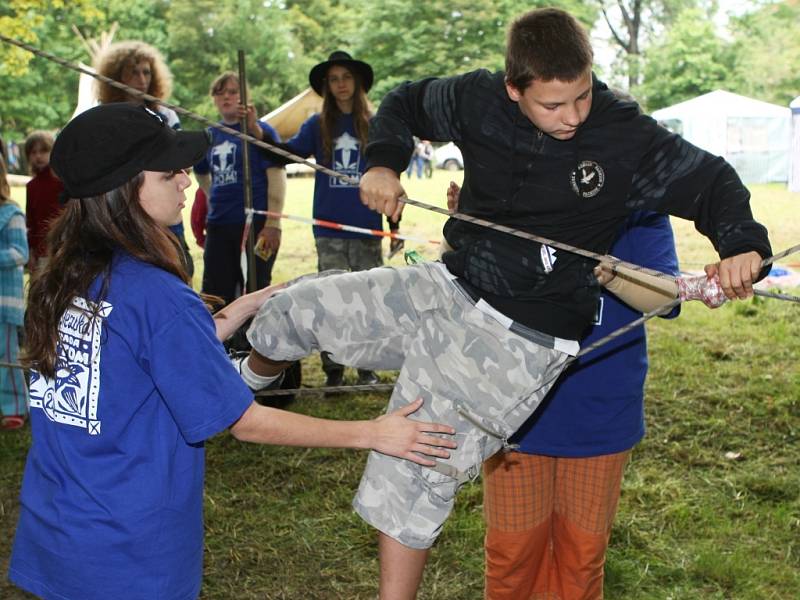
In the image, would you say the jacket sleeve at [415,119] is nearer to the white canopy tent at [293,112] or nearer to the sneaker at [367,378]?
the sneaker at [367,378]

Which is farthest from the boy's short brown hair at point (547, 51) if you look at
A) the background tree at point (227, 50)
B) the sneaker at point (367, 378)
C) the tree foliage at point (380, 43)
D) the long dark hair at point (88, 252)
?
the background tree at point (227, 50)

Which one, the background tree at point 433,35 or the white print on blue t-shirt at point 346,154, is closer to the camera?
the white print on blue t-shirt at point 346,154

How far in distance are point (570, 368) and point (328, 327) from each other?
0.73 m

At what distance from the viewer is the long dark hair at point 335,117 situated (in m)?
5.32

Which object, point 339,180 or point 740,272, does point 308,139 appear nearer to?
point 339,180

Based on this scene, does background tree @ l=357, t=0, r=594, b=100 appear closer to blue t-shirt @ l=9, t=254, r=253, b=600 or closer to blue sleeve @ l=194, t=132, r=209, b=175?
blue sleeve @ l=194, t=132, r=209, b=175

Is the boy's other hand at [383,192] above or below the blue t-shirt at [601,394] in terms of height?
above

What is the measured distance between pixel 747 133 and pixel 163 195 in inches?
920

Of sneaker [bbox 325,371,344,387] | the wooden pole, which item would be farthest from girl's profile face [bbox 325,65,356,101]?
sneaker [bbox 325,371,344,387]

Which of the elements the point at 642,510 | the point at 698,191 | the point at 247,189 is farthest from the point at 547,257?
the point at 247,189

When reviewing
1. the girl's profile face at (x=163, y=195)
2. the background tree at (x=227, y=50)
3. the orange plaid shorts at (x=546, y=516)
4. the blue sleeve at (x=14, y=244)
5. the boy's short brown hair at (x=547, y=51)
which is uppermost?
the background tree at (x=227, y=50)

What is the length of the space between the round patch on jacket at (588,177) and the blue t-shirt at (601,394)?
0.34m

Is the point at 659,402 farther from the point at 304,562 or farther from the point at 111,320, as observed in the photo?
the point at 111,320

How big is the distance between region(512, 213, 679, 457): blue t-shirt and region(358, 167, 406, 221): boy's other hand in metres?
0.64
